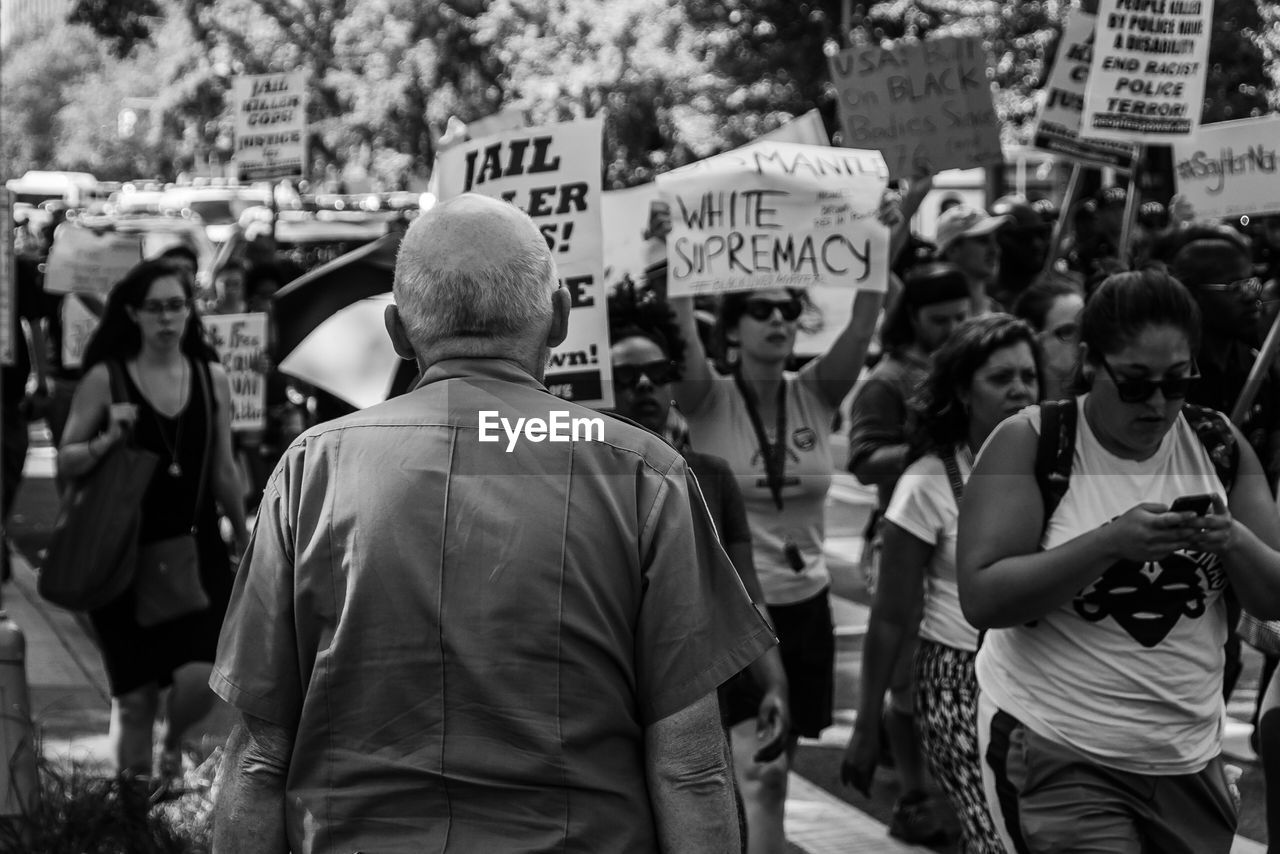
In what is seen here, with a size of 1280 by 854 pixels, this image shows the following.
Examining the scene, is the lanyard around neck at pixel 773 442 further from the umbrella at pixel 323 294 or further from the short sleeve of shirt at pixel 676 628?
the short sleeve of shirt at pixel 676 628

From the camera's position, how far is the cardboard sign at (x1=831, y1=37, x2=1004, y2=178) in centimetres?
784

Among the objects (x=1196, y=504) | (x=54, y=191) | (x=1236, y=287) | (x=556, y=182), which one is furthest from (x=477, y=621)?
(x=54, y=191)

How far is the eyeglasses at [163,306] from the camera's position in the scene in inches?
228

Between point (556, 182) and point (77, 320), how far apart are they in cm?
574

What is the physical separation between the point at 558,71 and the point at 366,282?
2441cm

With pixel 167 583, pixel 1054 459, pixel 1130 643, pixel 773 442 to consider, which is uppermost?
pixel 1054 459

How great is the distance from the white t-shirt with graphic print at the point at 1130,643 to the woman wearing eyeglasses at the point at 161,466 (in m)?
2.92

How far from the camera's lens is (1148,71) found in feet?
24.4

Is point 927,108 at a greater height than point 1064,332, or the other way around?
point 927,108

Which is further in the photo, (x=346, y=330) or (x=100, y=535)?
(x=346, y=330)

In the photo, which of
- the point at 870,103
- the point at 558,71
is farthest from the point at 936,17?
the point at 870,103

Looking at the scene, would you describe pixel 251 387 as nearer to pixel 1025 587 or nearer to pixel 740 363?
pixel 740 363

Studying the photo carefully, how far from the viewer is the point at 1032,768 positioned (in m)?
3.44

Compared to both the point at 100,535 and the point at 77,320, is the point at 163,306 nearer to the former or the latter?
the point at 100,535
